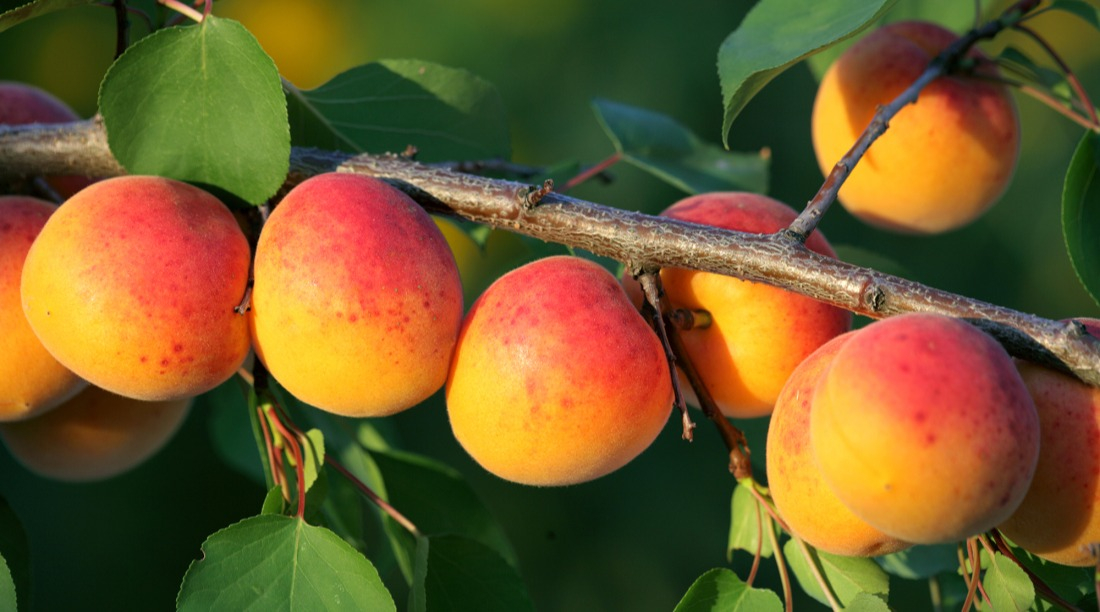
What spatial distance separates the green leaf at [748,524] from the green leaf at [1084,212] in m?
0.31

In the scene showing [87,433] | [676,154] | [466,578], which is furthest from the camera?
[676,154]

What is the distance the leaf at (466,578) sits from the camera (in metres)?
0.76

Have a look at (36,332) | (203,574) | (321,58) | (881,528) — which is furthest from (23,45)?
(881,528)

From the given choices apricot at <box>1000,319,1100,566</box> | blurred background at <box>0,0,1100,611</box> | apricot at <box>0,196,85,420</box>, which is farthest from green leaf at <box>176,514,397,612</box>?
blurred background at <box>0,0,1100,611</box>

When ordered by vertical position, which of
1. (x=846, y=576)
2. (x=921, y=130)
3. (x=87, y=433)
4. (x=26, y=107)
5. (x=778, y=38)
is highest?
(x=778, y=38)

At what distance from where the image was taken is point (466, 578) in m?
0.77

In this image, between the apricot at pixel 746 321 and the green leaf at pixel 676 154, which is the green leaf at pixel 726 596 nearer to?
the apricot at pixel 746 321

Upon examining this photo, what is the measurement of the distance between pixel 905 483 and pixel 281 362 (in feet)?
1.33

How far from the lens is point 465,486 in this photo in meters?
0.92

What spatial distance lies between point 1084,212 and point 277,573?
0.70 meters

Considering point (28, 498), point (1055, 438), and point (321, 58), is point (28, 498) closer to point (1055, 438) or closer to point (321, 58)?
point (321, 58)

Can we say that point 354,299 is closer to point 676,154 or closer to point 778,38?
point 778,38

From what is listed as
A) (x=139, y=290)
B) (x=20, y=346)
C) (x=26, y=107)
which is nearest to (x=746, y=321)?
(x=139, y=290)

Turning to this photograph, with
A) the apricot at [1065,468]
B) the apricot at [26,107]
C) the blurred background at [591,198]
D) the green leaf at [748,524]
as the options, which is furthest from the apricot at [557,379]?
→ the blurred background at [591,198]
